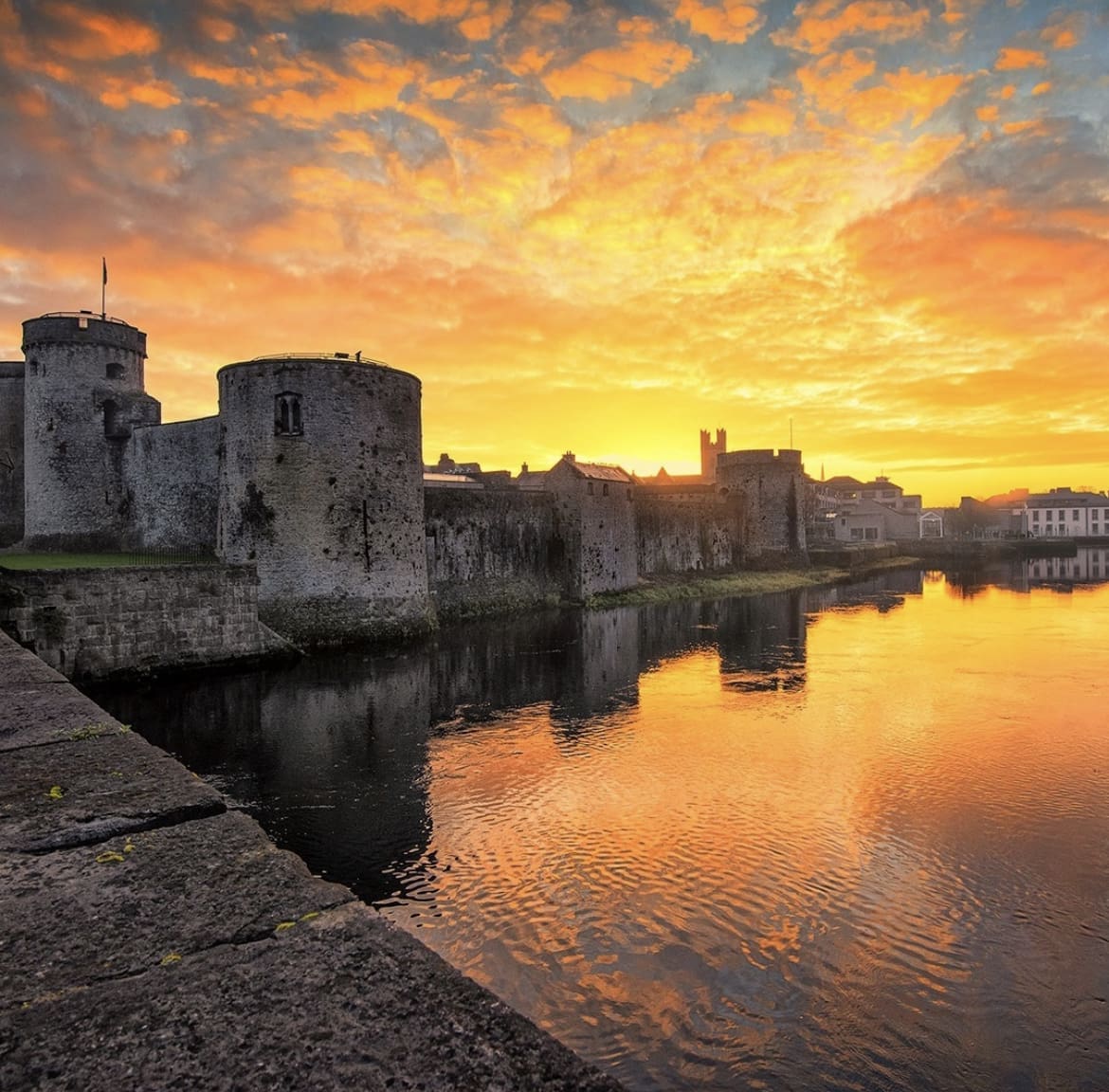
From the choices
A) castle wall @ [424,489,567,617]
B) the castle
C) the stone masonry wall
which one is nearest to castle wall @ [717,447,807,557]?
the castle

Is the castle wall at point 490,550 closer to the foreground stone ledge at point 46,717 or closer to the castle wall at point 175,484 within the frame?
the castle wall at point 175,484

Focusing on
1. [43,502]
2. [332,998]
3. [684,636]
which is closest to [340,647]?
[684,636]

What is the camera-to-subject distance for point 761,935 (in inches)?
251

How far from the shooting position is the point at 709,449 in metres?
85.9

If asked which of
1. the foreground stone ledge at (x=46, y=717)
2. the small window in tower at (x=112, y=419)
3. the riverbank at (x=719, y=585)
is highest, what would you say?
the small window in tower at (x=112, y=419)

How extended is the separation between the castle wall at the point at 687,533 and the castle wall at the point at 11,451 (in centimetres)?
2522

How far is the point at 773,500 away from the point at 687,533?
9.26 metres

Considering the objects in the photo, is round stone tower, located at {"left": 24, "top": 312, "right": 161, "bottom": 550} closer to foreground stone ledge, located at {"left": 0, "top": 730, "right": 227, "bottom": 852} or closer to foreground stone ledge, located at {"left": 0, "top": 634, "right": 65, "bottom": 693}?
foreground stone ledge, located at {"left": 0, "top": 634, "right": 65, "bottom": 693}

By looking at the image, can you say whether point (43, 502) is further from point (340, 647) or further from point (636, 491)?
point (636, 491)

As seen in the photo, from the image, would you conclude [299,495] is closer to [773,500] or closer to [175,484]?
[175,484]

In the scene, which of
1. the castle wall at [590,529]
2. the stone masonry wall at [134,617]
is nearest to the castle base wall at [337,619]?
the stone masonry wall at [134,617]

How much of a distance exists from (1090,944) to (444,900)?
17.5 feet

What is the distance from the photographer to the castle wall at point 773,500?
47.9 m

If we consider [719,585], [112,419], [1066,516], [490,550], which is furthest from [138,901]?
[1066,516]
